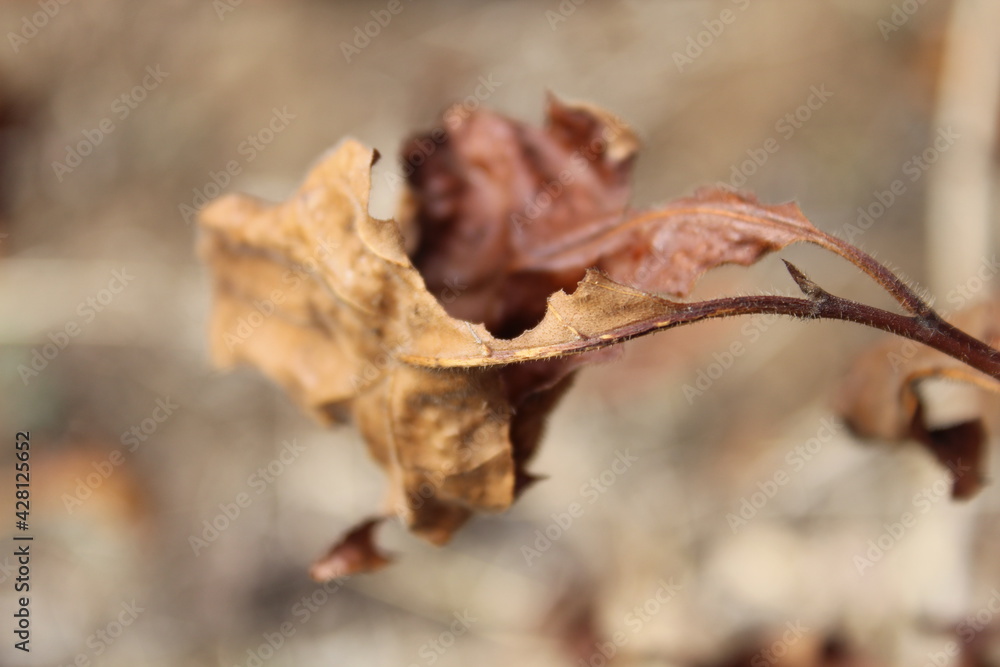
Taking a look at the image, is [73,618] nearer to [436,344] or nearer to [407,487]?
[407,487]

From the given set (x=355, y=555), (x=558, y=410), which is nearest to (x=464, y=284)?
(x=355, y=555)

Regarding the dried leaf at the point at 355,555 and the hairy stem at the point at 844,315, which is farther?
the dried leaf at the point at 355,555

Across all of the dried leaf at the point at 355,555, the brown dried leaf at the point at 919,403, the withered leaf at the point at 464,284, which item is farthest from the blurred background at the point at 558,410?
the withered leaf at the point at 464,284

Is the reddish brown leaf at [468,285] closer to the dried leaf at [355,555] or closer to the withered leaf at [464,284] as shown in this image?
the withered leaf at [464,284]

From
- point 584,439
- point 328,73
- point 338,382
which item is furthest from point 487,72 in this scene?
point 338,382

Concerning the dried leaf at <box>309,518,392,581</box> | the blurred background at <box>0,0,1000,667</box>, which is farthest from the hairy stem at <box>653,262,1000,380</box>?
the blurred background at <box>0,0,1000,667</box>
